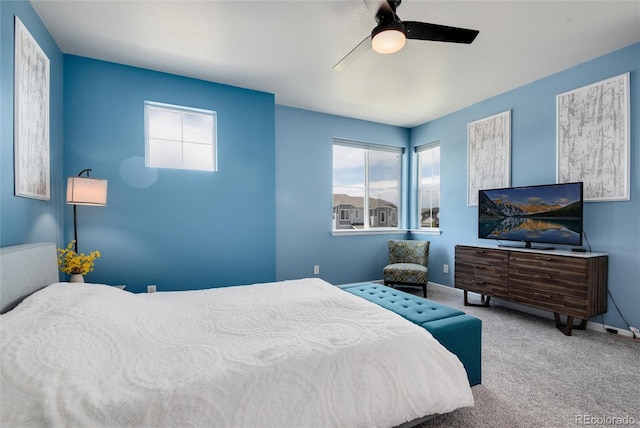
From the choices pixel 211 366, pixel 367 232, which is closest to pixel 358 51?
pixel 211 366

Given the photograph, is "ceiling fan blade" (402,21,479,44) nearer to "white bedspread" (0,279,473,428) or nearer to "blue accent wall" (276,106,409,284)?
"white bedspread" (0,279,473,428)

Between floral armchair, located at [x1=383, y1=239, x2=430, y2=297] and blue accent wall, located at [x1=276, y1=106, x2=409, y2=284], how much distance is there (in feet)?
1.20

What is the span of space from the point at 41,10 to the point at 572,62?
4.87m

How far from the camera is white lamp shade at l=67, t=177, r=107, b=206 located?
92.9 inches

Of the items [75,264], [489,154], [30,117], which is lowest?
[75,264]

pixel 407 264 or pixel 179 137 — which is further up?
pixel 179 137

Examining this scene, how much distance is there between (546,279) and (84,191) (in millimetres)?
4390

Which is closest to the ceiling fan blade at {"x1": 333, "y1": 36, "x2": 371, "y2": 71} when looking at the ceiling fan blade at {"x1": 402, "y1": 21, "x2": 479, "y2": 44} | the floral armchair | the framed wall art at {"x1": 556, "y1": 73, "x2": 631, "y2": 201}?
the ceiling fan blade at {"x1": 402, "y1": 21, "x2": 479, "y2": 44}

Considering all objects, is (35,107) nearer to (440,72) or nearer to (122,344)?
(122,344)

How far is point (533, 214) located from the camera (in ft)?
10.6

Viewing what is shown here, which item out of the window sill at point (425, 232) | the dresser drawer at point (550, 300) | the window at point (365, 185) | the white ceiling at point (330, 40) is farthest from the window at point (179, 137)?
the dresser drawer at point (550, 300)

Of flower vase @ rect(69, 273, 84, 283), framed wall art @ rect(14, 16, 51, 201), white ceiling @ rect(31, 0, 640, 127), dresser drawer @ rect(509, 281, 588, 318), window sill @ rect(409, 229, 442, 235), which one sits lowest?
dresser drawer @ rect(509, 281, 588, 318)

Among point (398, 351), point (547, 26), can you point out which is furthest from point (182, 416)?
point (547, 26)

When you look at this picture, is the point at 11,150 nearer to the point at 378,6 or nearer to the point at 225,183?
the point at 225,183
